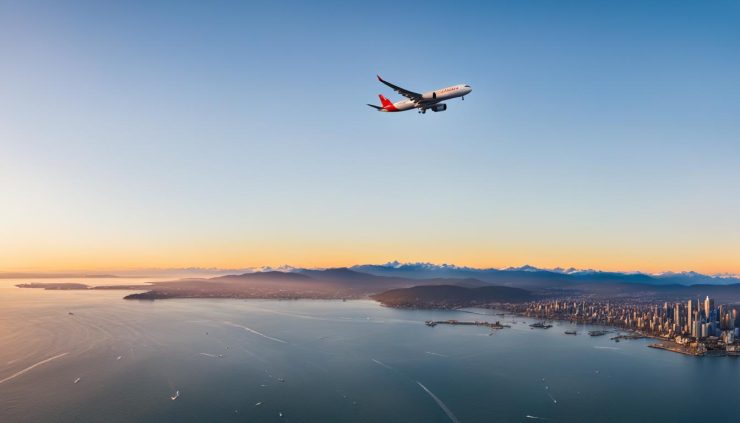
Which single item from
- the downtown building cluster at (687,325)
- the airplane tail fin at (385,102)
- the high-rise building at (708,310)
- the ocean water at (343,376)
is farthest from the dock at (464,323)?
the airplane tail fin at (385,102)

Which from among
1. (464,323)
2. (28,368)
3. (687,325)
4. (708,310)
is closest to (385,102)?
(28,368)

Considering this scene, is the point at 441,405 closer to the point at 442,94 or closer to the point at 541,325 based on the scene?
the point at 442,94

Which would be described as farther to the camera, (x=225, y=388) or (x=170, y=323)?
(x=170, y=323)

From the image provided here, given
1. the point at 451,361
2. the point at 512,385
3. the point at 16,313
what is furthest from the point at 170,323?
the point at 512,385

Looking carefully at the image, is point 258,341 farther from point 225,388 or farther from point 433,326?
point 433,326

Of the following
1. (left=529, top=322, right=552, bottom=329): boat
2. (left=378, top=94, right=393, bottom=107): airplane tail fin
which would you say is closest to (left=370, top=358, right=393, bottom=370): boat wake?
(left=378, top=94, right=393, bottom=107): airplane tail fin

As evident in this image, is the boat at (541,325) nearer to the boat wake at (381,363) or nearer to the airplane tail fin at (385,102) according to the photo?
the boat wake at (381,363)

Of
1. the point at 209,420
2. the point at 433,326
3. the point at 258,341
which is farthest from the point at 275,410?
the point at 433,326

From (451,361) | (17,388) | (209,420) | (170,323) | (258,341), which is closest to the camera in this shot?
(209,420)

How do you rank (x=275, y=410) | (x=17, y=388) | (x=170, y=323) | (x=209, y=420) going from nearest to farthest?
1. (x=209, y=420)
2. (x=275, y=410)
3. (x=17, y=388)
4. (x=170, y=323)

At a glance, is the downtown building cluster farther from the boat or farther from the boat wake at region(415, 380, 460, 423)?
the boat wake at region(415, 380, 460, 423)
